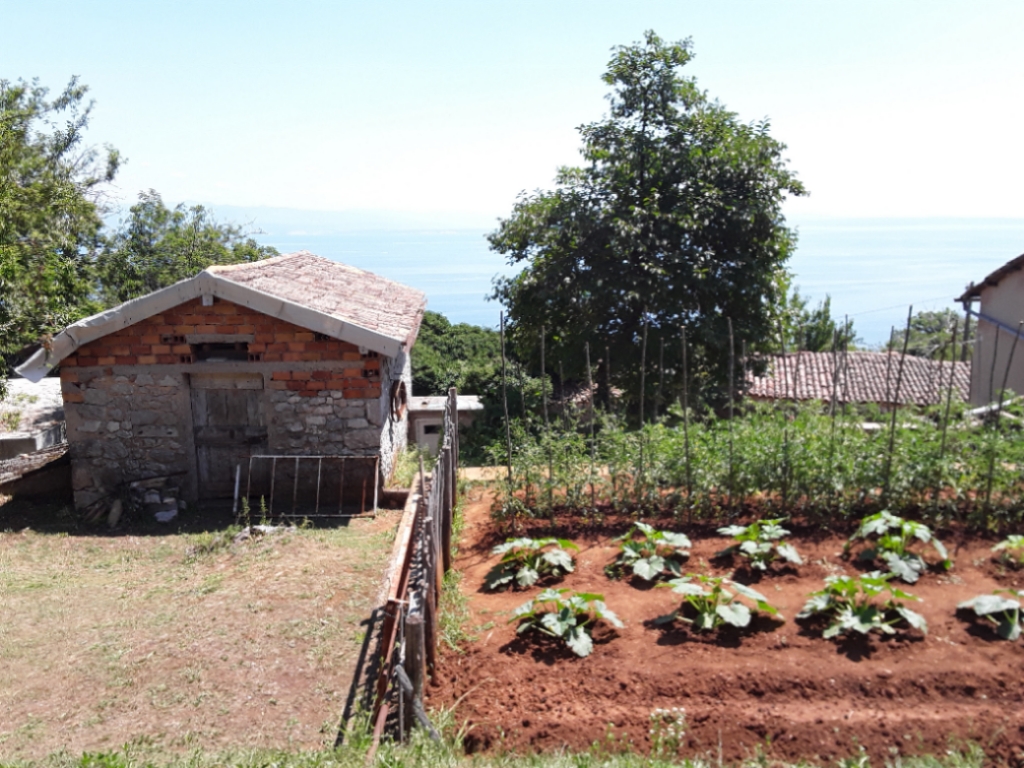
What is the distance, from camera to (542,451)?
7.86 meters

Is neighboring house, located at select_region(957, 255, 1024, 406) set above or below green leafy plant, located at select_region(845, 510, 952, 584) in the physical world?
above

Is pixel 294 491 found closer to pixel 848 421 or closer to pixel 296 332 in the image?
pixel 296 332

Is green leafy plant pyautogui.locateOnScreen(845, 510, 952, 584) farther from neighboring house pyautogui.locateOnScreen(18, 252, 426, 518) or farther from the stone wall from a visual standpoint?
the stone wall

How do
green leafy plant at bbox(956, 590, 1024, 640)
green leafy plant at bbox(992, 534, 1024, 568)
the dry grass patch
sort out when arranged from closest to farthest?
1. green leafy plant at bbox(956, 590, 1024, 640)
2. the dry grass patch
3. green leafy plant at bbox(992, 534, 1024, 568)

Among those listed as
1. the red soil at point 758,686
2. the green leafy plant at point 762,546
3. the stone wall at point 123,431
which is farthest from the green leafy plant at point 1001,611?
the stone wall at point 123,431

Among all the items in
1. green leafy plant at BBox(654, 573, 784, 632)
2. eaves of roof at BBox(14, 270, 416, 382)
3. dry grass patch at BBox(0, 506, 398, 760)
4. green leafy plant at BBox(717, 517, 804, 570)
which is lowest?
dry grass patch at BBox(0, 506, 398, 760)

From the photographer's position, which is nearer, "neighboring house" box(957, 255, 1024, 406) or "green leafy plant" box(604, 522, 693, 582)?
"green leafy plant" box(604, 522, 693, 582)

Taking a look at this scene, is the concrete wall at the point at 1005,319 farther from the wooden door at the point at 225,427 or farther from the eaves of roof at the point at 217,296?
the wooden door at the point at 225,427

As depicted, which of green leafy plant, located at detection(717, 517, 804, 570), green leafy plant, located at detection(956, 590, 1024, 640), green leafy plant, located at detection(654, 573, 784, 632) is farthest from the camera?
green leafy plant, located at detection(717, 517, 804, 570)

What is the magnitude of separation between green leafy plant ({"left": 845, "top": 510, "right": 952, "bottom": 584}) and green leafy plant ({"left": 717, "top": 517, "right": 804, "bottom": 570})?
56 centimetres

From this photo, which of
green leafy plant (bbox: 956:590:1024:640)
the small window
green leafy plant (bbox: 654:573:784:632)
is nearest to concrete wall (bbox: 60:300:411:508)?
the small window

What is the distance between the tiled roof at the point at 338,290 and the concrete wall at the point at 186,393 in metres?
0.44

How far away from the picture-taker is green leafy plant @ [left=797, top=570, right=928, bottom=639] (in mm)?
5117

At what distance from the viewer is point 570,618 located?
212 inches
